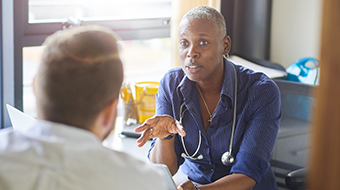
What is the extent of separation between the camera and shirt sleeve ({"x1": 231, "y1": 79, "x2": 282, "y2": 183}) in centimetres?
123

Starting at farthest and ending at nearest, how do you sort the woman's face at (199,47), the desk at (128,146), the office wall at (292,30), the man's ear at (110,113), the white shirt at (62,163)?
the office wall at (292,30)
the desk at (128,146)
the woman's face at (199,47)
the man's ear at (110,113)
the white shirt at (62,163)

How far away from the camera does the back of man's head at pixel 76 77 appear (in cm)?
59

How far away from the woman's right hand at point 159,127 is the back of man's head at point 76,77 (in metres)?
0.65

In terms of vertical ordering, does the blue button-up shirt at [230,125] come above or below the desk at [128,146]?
above

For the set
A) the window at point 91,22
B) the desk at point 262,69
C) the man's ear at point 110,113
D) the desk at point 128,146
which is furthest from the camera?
the desk at point 262,69

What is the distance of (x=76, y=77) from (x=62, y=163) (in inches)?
6.1

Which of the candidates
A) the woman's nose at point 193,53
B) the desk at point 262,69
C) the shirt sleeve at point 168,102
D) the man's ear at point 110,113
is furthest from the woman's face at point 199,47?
the desk at point 262,69

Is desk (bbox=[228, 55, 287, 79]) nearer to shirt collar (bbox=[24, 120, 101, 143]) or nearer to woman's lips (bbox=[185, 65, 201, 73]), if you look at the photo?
woman's lips (bbox=[185, 65, 201, 73])

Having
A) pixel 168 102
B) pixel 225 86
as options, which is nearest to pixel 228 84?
pixel 225 86

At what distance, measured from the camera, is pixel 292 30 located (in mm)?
2828

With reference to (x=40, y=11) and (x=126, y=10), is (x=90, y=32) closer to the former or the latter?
(x=40, y=11)

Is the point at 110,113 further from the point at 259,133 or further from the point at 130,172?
the point at 259,133

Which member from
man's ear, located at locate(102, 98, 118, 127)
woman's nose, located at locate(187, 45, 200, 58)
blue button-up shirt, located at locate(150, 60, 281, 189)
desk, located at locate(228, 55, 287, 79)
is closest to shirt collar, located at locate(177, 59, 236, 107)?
blue button-up shirt, located at locate(150, 60, 281, 189)

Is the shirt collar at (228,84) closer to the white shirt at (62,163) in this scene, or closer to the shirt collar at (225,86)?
the shirt collar at (225,86)
